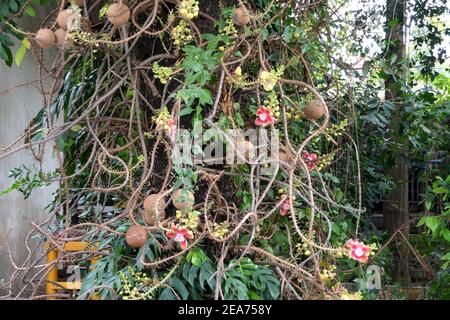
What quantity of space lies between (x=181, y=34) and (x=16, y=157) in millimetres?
2365

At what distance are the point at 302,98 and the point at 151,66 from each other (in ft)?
1.72

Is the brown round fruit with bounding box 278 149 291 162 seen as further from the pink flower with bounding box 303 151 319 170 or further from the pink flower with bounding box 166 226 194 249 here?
the pink flower with bounding box 166 226 194 249

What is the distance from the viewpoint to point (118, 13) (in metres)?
1.84

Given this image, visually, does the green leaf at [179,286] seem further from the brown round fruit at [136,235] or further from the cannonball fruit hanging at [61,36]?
the cannonball fruit hanging at [61,36]

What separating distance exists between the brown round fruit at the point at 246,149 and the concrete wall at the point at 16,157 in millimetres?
2252

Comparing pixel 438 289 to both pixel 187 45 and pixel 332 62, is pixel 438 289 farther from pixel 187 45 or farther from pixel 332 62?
pixel 187 45

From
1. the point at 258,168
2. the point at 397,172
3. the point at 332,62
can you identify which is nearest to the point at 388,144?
the point at 397,172

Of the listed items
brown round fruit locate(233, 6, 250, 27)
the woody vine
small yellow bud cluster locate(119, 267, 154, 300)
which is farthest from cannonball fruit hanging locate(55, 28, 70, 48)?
small yellow bud cluster locate(119, 267, 154, 300)

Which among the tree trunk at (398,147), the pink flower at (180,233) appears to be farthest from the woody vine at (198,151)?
the tree trunk at (398,147)

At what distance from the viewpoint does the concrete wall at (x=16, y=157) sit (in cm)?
377

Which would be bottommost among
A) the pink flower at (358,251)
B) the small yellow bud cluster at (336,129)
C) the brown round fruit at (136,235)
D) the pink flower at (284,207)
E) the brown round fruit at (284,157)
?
the pink flower at (358,251)

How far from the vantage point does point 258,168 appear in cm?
193

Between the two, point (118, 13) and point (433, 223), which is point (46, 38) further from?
point (433, 223)

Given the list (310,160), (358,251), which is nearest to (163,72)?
(310,160)
